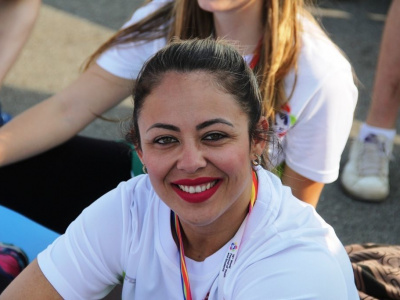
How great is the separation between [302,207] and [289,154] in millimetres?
566

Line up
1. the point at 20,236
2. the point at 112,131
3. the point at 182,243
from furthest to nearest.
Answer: the point at 112,131 → the point at 20,236 → the point at 182,243

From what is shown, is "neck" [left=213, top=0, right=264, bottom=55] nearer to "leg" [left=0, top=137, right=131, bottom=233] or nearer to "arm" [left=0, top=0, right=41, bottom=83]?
"leg" [left=0, top=137, right=131, bottom=233]

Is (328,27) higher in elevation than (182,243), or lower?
lower

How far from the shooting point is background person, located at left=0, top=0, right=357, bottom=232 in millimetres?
2107

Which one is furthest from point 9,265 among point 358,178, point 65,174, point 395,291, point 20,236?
point 358,178

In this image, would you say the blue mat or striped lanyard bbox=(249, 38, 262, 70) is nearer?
the blue mat

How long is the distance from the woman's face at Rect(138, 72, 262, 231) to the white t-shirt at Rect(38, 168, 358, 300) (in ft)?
0.34

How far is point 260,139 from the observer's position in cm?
167

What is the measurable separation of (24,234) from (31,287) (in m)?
0.35

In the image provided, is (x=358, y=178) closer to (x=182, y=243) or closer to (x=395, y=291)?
(x=395, y=291)

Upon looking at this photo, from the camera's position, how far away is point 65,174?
2.27 metres

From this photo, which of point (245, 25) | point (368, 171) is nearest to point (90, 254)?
point (245, 25)

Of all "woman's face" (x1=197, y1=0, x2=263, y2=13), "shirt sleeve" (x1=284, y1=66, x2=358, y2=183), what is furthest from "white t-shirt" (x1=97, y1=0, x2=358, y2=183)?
"woman's face" (x1=197, y1=0, x2=263, y2=13)

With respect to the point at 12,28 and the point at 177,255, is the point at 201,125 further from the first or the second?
the point at 12,28
